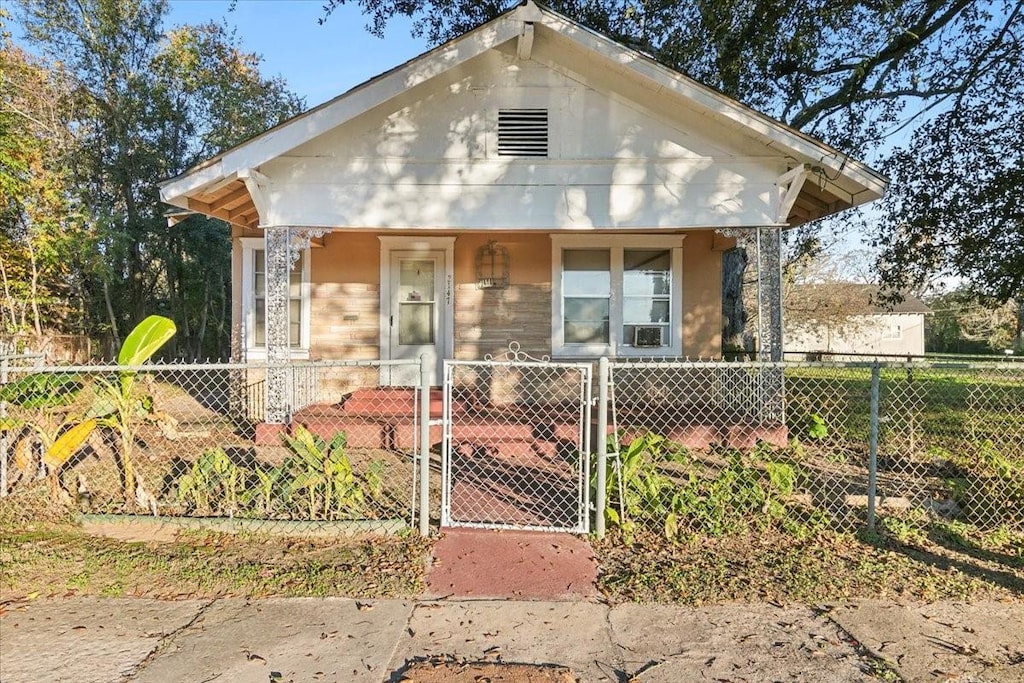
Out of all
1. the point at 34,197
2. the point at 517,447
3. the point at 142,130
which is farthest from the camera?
the point at 142,130

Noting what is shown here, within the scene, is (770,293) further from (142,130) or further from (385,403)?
(142,130)

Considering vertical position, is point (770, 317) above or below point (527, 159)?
below

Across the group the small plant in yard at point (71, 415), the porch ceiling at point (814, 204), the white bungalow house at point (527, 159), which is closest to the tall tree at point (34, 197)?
the white bungalow house at point (527, 159)

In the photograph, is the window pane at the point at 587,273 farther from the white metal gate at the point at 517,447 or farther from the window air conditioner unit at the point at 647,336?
the white metal gate at the point at 517,447

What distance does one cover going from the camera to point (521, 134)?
793cm

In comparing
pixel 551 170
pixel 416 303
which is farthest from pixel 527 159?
pixel 416 303

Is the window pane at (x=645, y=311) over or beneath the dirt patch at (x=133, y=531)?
over

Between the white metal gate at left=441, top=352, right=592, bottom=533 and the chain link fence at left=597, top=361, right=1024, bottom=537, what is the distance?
45cm

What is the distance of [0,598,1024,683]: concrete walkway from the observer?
307 centimetres

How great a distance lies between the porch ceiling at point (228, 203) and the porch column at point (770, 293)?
A: 22.3ft

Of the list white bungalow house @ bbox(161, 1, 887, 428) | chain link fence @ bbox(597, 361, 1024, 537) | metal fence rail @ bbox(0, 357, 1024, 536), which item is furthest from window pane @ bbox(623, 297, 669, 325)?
white bungalow house @ bbox(161, 1, 887, 428)

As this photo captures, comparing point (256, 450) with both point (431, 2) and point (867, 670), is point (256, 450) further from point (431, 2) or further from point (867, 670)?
point (431, 2)

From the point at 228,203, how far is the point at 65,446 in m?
4.81

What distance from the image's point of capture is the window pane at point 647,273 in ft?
31.6
